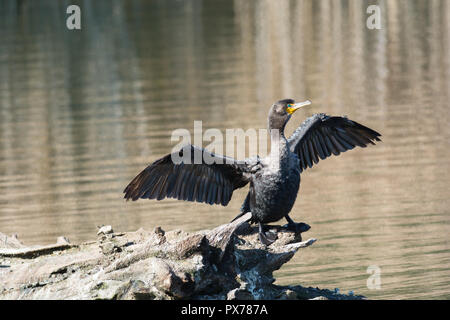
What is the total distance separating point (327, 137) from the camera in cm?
895

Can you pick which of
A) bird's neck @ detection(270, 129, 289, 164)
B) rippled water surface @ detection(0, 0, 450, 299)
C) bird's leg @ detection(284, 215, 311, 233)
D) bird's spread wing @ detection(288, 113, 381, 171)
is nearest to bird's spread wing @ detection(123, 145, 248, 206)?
bird's neck @ detection(270, 129, 289, 164)

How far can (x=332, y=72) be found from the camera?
22.8 m

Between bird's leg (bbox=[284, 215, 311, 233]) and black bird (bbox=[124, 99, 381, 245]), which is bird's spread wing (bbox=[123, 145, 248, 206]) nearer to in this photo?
black bird (bbox=[124, 99, 381, 245])

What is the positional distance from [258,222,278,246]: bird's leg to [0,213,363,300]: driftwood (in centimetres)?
5

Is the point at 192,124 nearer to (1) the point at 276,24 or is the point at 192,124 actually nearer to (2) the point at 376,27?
(2) the point at 376,27

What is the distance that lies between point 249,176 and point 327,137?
3.95ft

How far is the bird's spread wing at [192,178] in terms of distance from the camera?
809 cm

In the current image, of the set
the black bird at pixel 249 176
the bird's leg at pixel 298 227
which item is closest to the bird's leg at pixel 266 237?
the black bird at pixel 249 176

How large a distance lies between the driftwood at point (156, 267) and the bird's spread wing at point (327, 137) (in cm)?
99

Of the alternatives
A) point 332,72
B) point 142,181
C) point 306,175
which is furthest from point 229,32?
point 142,181

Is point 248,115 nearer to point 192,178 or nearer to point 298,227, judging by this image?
point 192,178

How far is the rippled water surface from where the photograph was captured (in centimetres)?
1058

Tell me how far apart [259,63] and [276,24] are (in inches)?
413

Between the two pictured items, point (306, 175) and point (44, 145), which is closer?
point (306, 175)
